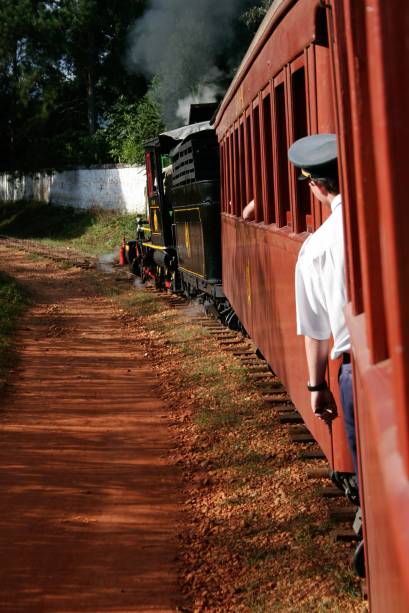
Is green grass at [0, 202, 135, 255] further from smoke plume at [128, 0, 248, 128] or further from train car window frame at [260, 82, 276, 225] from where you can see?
train car window frame at [260, 82, 276, 225]

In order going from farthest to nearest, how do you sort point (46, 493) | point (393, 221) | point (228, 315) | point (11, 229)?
point (11, 229), point (228, 315), point (46, 493), point (393, 221)

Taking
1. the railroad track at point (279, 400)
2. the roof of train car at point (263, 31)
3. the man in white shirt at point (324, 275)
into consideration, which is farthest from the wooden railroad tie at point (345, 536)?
the roof of train car at point (263, 31)

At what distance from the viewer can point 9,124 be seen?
42062mm

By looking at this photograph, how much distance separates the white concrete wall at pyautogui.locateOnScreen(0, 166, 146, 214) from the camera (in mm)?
36000

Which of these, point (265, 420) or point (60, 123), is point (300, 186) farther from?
point (60, 123)

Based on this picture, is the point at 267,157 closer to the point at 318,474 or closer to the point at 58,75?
the point at 318,474

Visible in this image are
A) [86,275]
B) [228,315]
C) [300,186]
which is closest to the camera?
[300,186]

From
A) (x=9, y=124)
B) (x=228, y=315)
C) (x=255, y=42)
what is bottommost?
(x=228, y=315)

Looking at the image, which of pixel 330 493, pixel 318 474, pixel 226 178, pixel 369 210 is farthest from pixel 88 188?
pixel 369 210

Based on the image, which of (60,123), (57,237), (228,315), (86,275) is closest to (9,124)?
(60,123)

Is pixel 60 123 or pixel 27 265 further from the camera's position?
pixel 60 123

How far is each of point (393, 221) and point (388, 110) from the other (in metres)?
0.15

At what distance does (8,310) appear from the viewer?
14.9m

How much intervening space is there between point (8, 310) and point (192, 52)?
978 inches
